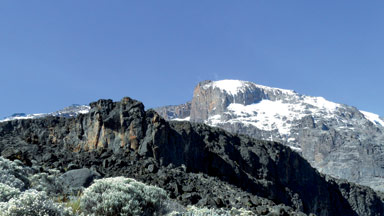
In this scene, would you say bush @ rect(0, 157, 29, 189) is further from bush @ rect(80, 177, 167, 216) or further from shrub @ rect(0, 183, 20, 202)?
bush @ rect(80, 177, 167, 216)

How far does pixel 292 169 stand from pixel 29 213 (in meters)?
93.5

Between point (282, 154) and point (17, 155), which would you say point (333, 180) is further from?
point (17, 155)

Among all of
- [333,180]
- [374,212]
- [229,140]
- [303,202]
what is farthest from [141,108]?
[374,212]

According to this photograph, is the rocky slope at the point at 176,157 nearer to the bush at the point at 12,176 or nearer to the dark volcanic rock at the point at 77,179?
the dark volcanic rock at the point at 77,179

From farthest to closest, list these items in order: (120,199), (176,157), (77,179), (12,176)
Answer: (176,157) < (77,179) < (12,176) < (120,199)

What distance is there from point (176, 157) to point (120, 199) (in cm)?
3959

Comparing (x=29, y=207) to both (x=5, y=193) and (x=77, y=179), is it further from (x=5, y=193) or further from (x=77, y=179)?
(x=77, y=179)

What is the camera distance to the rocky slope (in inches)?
1212

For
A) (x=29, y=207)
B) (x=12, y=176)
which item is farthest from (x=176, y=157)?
(x=29, y=207)

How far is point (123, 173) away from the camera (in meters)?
31.7

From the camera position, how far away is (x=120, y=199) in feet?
37.6

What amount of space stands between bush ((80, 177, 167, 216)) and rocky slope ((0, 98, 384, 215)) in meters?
9.47

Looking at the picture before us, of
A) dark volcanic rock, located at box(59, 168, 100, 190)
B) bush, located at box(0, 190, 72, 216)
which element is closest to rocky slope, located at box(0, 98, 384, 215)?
dark volcanic rock, located at box(59, 168, 100, 190)

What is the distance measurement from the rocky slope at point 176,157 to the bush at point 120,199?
31.1 ft
